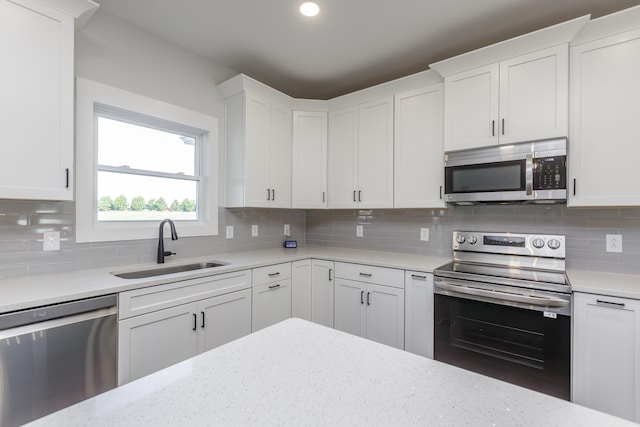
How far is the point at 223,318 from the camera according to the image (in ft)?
7.07

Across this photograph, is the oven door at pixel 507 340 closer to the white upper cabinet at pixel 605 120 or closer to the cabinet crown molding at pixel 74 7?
the white upper cabinet at pixel 605 120

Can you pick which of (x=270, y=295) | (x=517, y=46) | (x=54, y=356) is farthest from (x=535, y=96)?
(x=54, y=356)

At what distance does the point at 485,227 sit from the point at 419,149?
853mm

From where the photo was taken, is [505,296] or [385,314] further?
[385,314]

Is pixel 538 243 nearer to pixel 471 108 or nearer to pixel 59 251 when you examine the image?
pixel 471 108

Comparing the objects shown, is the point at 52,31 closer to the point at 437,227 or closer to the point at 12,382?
the point at 12,382

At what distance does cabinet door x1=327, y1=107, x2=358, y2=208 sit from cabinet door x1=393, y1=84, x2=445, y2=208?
0.44 meters

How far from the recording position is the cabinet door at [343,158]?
300 cm

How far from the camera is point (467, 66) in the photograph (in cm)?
227

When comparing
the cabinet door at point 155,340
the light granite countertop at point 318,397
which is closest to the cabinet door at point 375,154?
the cabinet door at point 155,340

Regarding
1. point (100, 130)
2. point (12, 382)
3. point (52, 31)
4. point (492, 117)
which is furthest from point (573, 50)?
Answer: point (12, 382)

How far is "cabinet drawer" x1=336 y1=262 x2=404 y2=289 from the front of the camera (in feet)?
7.74

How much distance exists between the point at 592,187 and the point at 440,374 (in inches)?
74.7

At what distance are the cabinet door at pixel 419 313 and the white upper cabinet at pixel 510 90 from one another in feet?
3.44
